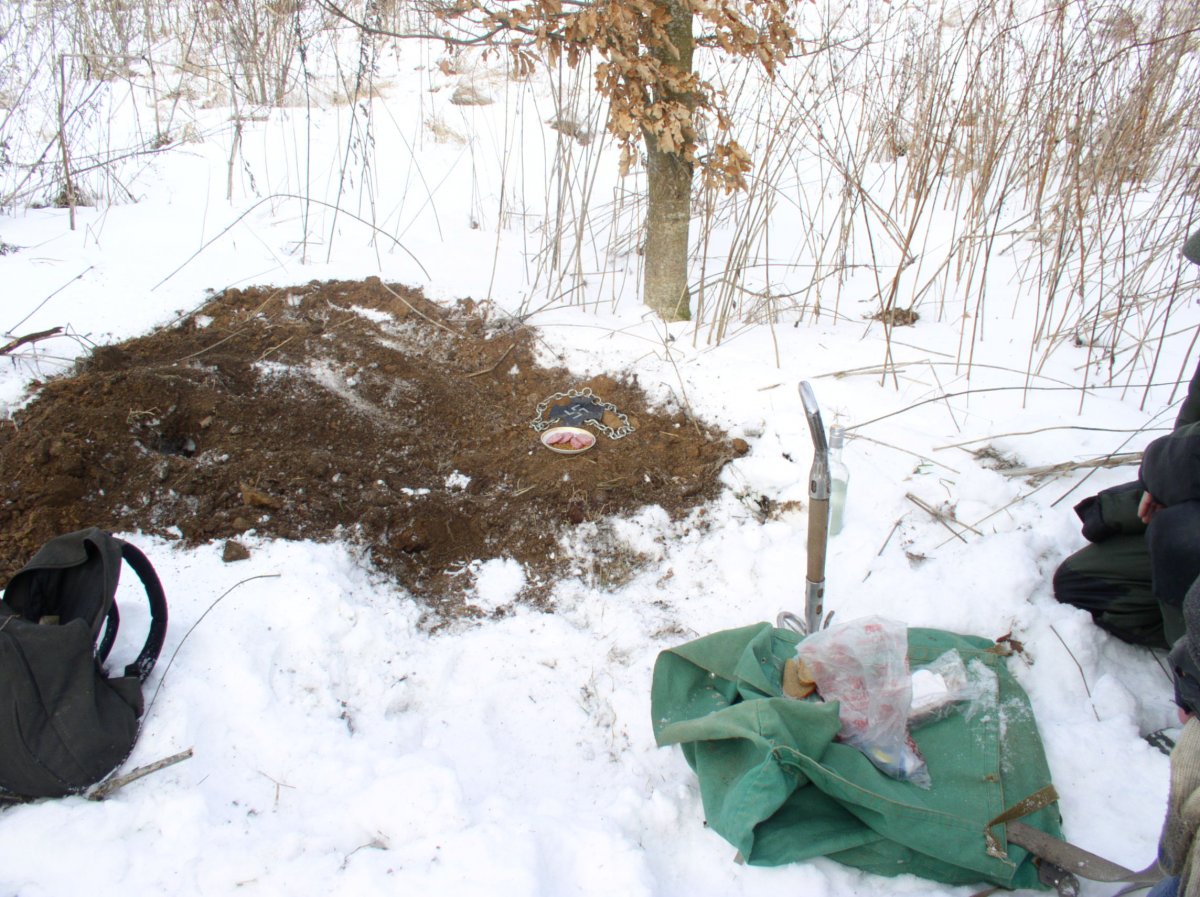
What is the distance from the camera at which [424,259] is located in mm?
3426

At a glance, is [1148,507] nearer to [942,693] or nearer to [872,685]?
[942,693]

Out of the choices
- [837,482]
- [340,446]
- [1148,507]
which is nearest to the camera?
[1148,507]

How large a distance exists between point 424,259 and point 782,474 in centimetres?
196

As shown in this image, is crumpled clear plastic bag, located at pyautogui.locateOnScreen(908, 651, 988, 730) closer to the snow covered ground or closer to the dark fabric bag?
the snow covered ground

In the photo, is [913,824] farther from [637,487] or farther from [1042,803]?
[637,487]

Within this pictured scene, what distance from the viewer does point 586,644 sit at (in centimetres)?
191

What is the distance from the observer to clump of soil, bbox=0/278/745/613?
203 cm

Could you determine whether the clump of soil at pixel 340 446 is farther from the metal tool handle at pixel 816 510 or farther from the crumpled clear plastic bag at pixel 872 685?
the crumpled clear plastic bag at pixel 872 685

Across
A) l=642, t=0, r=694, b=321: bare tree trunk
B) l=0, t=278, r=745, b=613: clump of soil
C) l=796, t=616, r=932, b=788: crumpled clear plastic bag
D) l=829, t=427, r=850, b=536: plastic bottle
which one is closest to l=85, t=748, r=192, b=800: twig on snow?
l=0, t=278, r=745, b=613: clump of soil

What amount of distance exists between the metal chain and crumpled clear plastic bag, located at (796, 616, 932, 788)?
108 cm

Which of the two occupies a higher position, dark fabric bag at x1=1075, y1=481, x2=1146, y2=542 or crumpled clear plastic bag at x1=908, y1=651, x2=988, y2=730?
dark fabric bag at x1=1075, y1=481, x2=1146, y2=542

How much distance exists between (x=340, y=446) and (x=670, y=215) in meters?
1.45

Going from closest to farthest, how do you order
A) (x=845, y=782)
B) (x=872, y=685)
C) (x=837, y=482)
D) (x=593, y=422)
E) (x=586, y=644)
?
(x=845, y=782)
(x=872, y=685)
(x=586, y=644)
(x=837, y=482)
(x=593, y=422)

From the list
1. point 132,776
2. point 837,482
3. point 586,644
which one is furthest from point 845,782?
point 132,776
